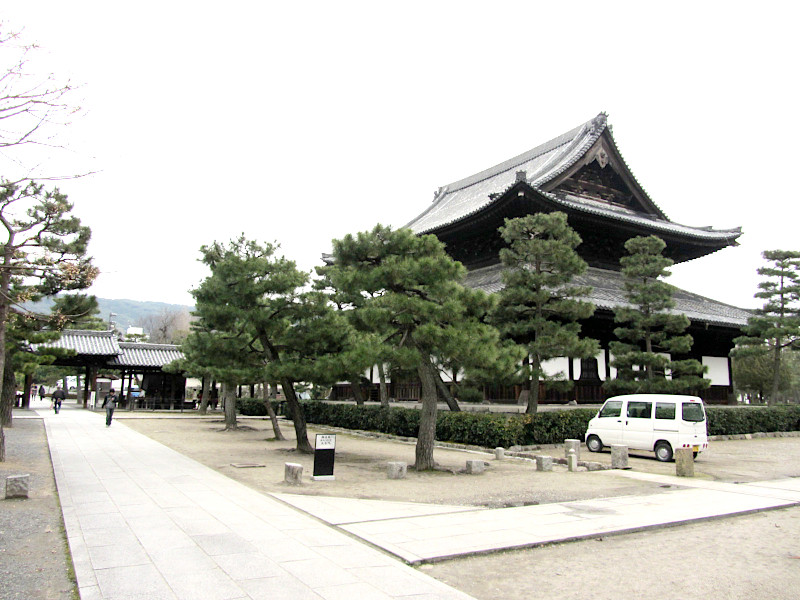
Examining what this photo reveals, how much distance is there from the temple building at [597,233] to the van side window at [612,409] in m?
2.98

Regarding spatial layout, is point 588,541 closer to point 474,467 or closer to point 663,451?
point 474,467

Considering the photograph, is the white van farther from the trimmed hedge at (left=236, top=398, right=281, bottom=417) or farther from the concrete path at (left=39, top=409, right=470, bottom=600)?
the trimmed hedge at (left=236, top=398, right=281, bottom=417)

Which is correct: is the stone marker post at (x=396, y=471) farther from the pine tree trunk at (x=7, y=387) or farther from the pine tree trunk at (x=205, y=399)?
the pine tree trunk at (x=205, y=399)

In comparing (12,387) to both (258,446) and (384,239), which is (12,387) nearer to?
(258,446)

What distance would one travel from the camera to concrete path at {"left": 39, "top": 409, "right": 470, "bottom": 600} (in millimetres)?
5070

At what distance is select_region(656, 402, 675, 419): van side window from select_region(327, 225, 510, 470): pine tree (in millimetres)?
5919

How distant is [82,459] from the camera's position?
1382cm

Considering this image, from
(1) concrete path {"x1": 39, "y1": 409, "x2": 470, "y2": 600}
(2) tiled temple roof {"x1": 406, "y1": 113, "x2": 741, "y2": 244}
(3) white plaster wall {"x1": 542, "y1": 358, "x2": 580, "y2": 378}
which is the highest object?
(2) tiled temple roof {"x1": 406, "y1": 113, "x2": 741, "y2": 244}

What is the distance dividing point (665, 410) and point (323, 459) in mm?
9564

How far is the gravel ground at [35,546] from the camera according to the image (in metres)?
5.16

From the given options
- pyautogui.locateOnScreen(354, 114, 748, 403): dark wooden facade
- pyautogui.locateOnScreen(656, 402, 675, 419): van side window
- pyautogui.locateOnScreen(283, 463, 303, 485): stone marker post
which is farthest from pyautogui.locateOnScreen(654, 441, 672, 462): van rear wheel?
pyautogui.locateOnScreen(283, 463, 303, 485): stone marker post

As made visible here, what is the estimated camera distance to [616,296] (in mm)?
22000

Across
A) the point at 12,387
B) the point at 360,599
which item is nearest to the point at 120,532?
the point at 360,599

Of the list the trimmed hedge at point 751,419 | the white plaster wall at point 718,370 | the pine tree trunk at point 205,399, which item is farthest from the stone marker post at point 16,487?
the pine tree trunk at point 205,399
